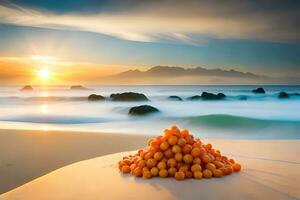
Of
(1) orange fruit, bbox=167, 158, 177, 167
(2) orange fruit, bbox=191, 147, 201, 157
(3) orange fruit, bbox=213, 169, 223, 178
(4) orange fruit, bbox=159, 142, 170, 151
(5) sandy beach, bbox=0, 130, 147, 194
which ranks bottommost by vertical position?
(5) sandy beach, bbox=0, 130, 147, 194

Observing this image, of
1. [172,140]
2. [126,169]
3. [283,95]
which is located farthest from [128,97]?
[172,140]

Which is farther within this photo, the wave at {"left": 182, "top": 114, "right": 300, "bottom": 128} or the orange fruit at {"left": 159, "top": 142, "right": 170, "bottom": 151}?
the wave at {"left": 182, "top": 114, "right": 300, "bottom": 128}

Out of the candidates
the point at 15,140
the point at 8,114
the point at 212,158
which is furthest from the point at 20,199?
the point at 8,114

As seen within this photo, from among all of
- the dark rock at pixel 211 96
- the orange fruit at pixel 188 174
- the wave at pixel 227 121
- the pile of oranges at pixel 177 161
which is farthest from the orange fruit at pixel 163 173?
the dark rock at pixel 211 96

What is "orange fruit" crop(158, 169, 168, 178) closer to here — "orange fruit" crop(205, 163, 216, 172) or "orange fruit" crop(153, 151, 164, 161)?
"orange fruit" crop(153, 151, 164, 161)

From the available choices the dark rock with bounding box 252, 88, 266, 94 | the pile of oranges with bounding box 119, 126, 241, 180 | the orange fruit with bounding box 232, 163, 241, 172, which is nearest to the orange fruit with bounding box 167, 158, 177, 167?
the pile of oranges with bounding box 119, 126, 241, 180

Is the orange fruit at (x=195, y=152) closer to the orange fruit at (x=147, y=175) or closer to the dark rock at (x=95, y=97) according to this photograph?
the orange fruit at (x=147, y=175)

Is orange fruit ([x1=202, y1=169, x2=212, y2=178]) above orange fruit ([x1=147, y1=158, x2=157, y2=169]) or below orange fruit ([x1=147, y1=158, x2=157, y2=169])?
below

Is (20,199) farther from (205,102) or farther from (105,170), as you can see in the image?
(205,102)
